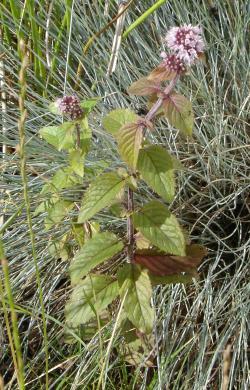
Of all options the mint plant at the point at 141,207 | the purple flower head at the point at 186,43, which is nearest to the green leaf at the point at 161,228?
the mint plant at the point at 141,207

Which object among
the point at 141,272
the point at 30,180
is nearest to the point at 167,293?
the point at 141,272

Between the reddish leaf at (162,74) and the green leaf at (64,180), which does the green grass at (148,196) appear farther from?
the reddish leaf at (162,74)

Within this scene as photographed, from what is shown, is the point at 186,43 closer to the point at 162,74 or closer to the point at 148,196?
the point at 162,74

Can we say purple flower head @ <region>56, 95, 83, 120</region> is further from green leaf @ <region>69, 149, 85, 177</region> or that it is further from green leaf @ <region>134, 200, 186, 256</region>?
green leaf @ <region>134, 200, 186, 256</region>

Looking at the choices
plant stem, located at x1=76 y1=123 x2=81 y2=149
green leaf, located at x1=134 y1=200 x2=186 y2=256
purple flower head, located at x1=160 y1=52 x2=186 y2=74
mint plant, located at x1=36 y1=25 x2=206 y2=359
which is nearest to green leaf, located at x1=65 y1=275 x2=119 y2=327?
mint plant, located at x1=36 y1=25 x2=206 y2=359

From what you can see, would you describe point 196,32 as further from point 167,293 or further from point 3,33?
point 3,33
